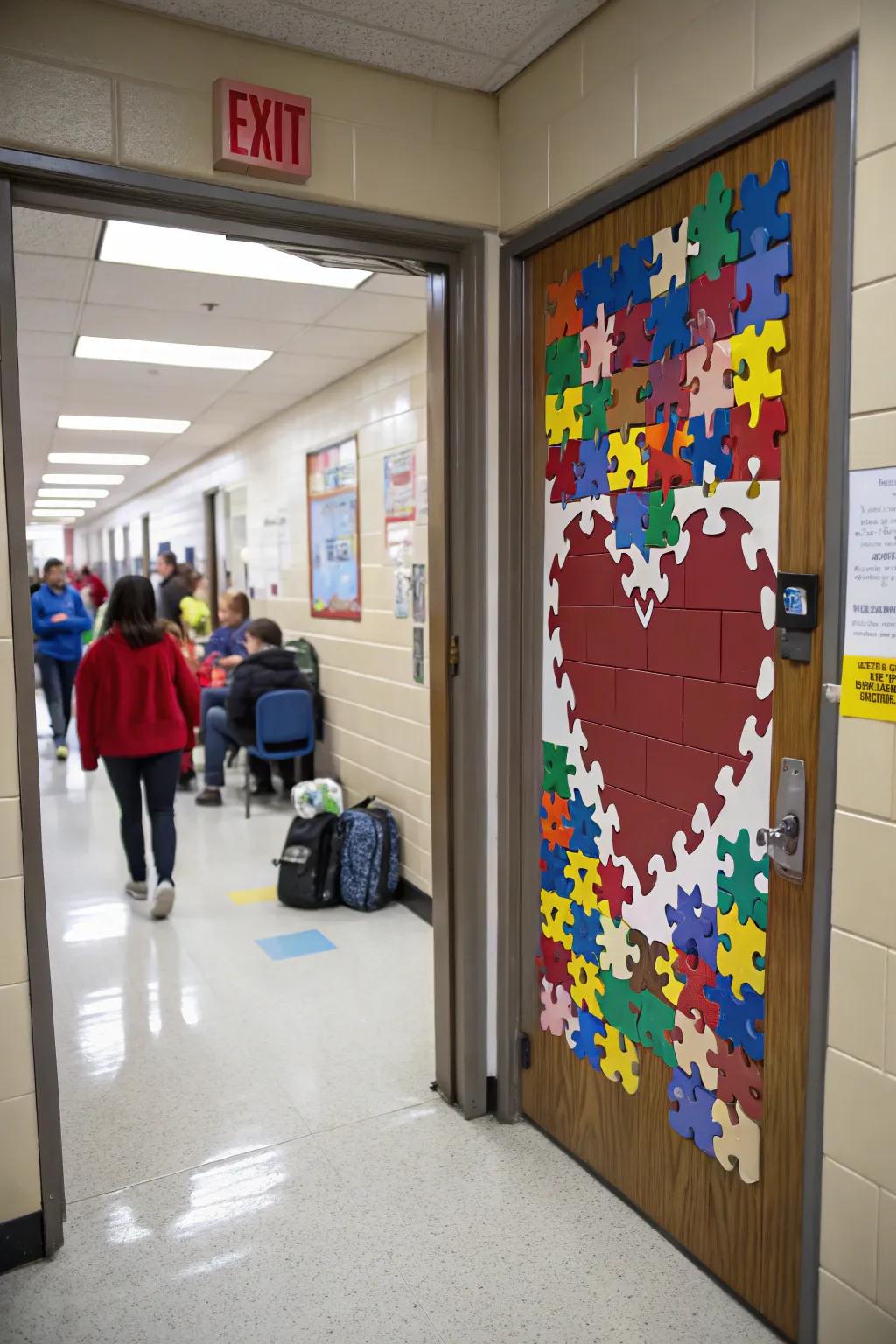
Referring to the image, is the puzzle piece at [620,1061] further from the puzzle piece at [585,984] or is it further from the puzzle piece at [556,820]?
the puzzle piece at [556,820]

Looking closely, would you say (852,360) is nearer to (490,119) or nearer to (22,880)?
(490,119)

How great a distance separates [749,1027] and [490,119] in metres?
2.27

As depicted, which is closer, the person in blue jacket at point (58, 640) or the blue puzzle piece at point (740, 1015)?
the blue puzzle piece at point (740, 1015)

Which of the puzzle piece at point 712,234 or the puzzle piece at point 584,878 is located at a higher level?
the puzzle piece at point 712,234

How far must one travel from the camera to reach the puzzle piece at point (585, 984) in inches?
92.2

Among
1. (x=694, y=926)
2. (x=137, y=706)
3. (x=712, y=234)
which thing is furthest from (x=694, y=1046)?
(x=137, y=706)

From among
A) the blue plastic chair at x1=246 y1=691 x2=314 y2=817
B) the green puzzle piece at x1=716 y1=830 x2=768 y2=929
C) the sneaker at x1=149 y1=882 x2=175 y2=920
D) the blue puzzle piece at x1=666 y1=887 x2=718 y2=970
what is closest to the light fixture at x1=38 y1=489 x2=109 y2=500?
the blue plastic chair at x1=246 y1=691 x2=314 y2=817

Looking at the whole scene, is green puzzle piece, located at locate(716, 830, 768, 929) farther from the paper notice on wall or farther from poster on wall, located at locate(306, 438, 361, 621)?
poster on wall, located at locate(306, 438, 361, 621)

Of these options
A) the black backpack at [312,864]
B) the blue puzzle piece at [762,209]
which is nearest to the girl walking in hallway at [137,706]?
the black backpack at [312,864]

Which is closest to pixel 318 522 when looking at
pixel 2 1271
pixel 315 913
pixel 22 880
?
pixel 315 913

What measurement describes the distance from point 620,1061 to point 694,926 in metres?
0.46

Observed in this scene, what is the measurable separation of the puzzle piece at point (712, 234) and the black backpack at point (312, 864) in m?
3.15

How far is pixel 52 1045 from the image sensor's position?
215cm

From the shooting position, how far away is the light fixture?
11859 mm
